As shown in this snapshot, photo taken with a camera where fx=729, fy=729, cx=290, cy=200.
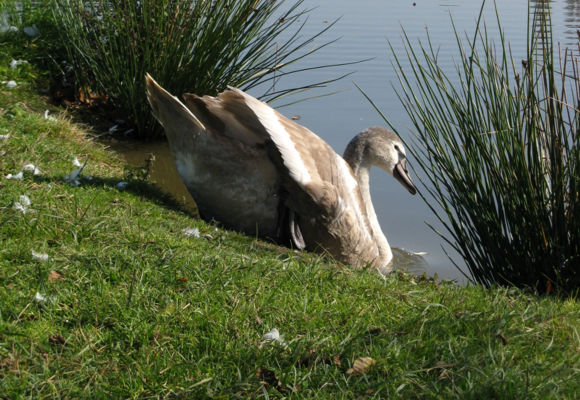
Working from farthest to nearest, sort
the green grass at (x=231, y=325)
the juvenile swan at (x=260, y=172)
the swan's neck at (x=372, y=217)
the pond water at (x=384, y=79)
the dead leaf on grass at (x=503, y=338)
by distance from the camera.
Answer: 1. the pond water at (x=384, y=79)
2. the swan's neck at (x=372, y=217)
3. the juvenile swan at (x=260, y=172)
4. the dead leaf on grass at (x=503, y=338)
5. the green grass at (x=231, y=325)

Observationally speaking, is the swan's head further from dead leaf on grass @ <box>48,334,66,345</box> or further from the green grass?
dead leaf on grass @ <box>48,334,66,345</box>

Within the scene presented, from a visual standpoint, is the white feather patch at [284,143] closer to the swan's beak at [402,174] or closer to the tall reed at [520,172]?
the tall reed at [520,172]

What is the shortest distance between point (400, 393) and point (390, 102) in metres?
7.64

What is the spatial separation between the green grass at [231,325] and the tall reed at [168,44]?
3469 millimetres

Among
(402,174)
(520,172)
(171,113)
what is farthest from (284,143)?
(402,174)

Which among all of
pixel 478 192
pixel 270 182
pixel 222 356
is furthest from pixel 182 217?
pixel 222 356

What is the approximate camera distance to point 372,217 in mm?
7000

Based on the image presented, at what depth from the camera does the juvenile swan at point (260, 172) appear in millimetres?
5773

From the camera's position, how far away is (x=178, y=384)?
293 centimetres

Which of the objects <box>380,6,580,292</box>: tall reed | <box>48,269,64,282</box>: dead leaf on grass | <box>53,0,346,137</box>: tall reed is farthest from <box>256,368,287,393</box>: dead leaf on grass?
<box>53,0,346,137</box>: tall reed

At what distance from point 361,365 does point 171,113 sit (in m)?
3.47

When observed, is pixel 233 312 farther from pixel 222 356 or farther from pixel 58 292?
pixel 58 292

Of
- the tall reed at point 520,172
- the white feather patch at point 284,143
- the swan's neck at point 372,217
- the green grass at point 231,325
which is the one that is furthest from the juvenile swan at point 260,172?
the green grass at point 231,325

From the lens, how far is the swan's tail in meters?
5.84
